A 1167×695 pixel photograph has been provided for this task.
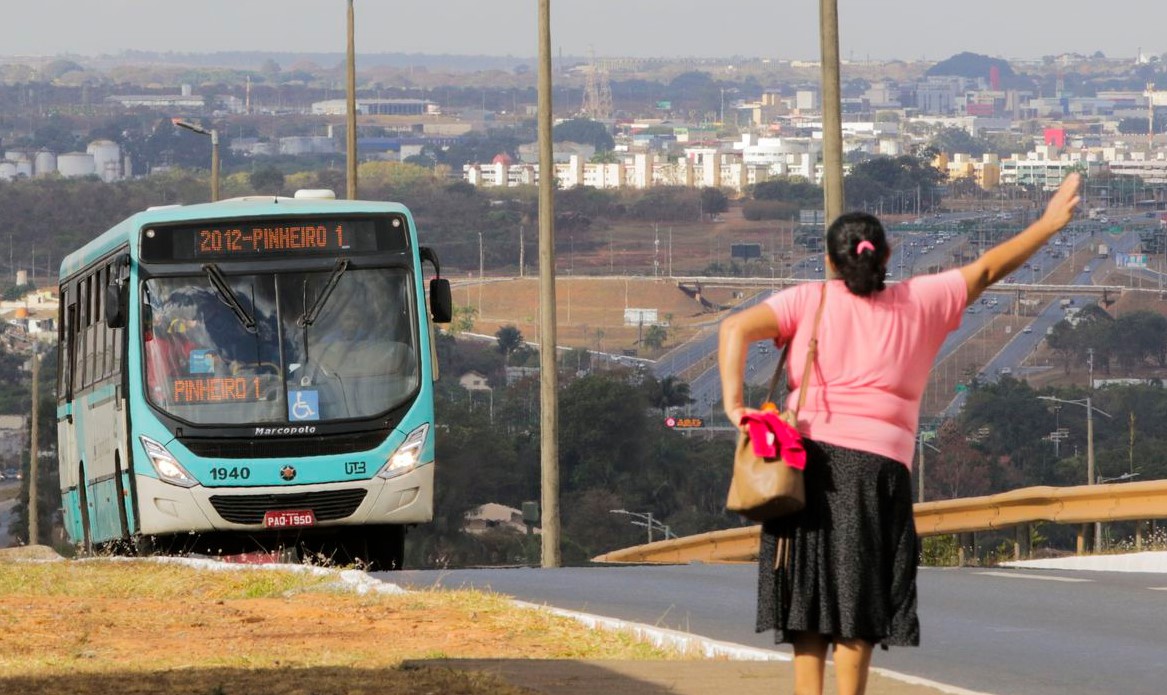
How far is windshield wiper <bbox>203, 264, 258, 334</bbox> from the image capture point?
709 inches

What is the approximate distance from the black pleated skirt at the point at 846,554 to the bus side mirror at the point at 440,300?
10652 millimetres

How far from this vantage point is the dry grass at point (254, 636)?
9.58m

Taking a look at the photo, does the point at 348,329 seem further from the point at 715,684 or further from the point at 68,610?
the point at 715,684

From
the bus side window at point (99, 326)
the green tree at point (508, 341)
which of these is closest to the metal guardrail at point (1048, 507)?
the bus side window at point (99, 326)

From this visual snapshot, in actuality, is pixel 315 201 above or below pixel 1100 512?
above

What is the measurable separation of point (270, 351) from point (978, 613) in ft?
21.3

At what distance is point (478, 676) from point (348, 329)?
8884 mm

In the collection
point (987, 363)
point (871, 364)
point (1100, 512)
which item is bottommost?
point (987, 363)

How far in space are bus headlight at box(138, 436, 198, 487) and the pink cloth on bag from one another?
1144 cm

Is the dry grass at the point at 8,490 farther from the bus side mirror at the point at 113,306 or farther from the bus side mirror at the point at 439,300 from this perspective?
the bus side mirror at the point at 439,300

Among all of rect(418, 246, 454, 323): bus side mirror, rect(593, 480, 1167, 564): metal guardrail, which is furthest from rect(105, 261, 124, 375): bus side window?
rect(593, 480, 1167, 564): metal guardrail

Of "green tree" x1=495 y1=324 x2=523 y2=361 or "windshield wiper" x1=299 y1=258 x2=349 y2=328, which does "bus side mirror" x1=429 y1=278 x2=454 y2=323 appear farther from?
"green tree" x1=495 y1=324 x2=523 y2=361

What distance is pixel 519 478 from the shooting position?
94.8 m

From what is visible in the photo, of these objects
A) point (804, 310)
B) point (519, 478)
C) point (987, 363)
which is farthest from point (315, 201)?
point (987, 363)
